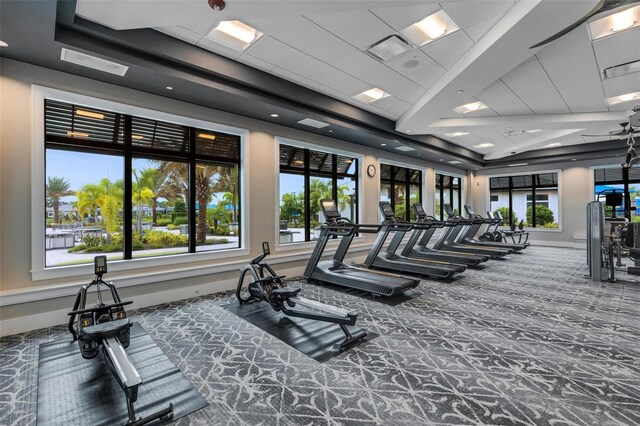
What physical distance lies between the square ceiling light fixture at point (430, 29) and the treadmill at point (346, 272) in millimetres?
2805

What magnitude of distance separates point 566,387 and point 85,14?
5.79 meters

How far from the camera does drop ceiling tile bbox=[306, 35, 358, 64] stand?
4051 mm

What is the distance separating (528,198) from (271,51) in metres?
13.1

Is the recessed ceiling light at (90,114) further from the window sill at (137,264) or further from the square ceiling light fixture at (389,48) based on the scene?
the square ceiling light fixture at (389,48)

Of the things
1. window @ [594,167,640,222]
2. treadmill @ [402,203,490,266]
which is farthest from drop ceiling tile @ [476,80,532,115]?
window @ [594,167,640,222]

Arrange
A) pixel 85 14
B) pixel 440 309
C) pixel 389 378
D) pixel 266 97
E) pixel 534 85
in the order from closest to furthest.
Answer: pixel 389 378, pixel 85 14, pixel 440 309, pixel 266 97, pixel 534 85

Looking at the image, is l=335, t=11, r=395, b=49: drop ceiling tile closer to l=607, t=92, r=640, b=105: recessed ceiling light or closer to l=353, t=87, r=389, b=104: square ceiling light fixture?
l=353, t=87, r=389, b=104: square ceiling light fixture

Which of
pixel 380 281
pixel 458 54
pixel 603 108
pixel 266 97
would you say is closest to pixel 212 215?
pixel 266 97

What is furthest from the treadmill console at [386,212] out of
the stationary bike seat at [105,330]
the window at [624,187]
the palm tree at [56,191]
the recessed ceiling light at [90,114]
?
the window at [624,187]

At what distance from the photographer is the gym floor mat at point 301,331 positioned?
3.12 m

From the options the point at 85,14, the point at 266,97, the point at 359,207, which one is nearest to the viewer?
the point at 85,14

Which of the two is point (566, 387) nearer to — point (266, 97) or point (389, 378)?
point (389, 378)

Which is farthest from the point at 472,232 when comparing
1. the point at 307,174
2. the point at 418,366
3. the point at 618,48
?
the point at 418,366

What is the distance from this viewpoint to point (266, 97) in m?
5.08
